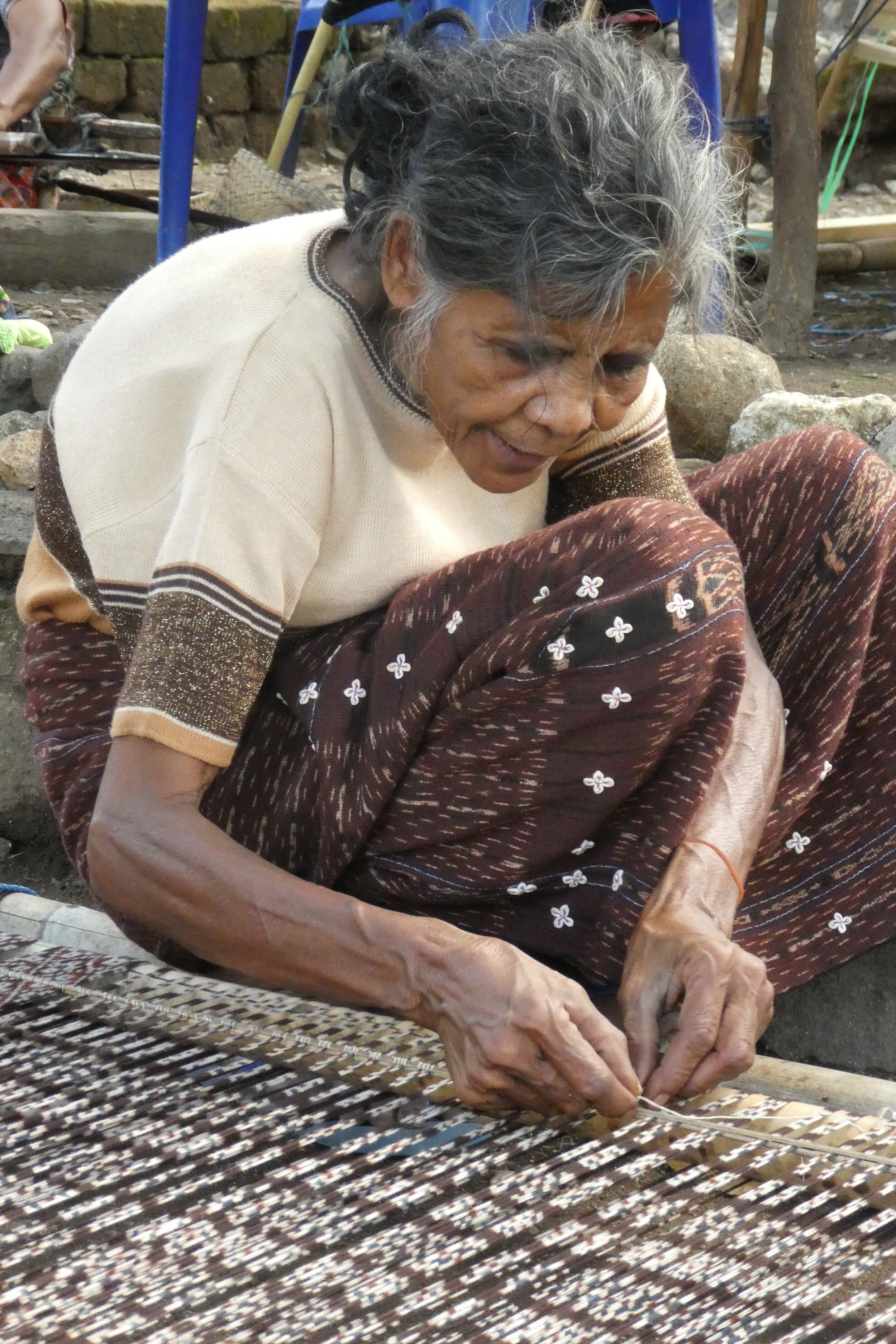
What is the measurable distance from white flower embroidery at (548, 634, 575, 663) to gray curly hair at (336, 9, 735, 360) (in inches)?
14.1

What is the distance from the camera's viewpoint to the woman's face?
167 centimetres

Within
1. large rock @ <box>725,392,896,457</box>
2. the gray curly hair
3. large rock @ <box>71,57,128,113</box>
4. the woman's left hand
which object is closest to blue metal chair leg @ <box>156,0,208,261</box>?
large rock @ <box>725,392,896,457</box>

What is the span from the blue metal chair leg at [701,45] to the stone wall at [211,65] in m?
5.78

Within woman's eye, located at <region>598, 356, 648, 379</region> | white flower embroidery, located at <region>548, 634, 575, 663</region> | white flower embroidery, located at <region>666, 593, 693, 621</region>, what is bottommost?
white flower embroidery, located at <region>548, 634, 575, 663</region>

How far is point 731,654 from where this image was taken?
176 centimetres

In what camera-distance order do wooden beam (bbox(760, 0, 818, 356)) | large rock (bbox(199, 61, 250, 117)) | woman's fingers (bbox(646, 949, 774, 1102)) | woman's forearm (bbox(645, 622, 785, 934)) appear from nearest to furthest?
woman's fingers (bbox(646, 949, 774, 1102)) → woman's forearm (bbox(645, 622, 785, 934)) → wooden beam (bbox(760, 0, 818, 356)) → large rock (bbox(199, 61, 250, 117))

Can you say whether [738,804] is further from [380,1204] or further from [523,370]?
[380,1204]

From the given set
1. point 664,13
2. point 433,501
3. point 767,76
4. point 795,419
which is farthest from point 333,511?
point 767,76

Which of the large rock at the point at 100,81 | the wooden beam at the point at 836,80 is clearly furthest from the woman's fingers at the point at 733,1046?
the large rock at the point at 100,81

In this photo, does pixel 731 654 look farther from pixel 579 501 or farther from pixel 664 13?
pixel 664 13

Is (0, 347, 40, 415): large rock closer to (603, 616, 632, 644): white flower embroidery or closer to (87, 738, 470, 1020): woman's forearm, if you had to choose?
(87, 738, 470, 1020): woman's forearm

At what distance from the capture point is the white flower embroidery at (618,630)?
1.69 metres

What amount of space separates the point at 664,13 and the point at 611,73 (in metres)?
2.91

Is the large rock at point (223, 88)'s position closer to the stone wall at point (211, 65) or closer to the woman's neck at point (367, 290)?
the stone wall at point (211, 65)
